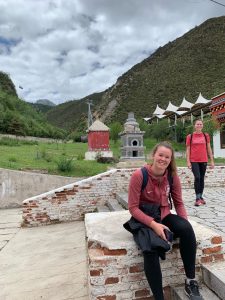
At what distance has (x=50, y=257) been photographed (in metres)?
6.04

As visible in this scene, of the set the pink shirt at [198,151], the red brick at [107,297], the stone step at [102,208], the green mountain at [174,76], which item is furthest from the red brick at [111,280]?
the green mountain at [174,76]

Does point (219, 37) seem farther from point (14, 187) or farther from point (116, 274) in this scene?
point (116, 274)

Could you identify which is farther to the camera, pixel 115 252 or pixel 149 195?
pixel 149 195

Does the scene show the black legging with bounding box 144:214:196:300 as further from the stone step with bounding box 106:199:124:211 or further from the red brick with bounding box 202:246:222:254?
the stone step with bounding box 106:199:124:211

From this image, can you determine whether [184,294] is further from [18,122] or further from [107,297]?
[18,122]

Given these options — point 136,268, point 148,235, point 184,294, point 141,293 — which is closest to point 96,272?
point 136,268

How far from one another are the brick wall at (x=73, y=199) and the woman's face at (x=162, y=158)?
6.38 meters

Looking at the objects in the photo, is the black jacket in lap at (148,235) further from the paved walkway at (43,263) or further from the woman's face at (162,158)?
the paved walkway at (43,263)

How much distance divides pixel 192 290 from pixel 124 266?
651 mm

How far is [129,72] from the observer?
9112 centimetres

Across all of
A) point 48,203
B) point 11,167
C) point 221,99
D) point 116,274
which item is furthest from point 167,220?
point 221,99

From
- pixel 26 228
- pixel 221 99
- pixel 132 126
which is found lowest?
pixel 26 228

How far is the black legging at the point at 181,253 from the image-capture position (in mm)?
2764

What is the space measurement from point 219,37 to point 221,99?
61.2 m
